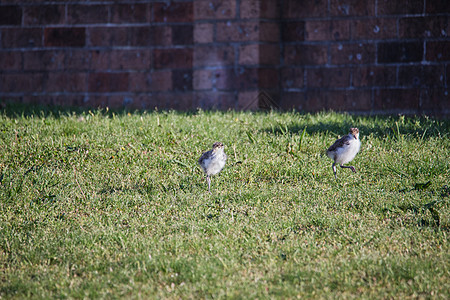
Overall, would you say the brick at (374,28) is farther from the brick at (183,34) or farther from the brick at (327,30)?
the brick at (183,34)

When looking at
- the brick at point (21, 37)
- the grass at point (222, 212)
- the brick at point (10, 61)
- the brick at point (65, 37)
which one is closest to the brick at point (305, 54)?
the grass at point (222, 212)

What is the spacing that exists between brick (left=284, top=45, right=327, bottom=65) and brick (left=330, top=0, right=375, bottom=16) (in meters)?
0.60

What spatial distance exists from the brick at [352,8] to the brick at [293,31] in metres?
0.53

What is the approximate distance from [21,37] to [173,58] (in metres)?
2.76

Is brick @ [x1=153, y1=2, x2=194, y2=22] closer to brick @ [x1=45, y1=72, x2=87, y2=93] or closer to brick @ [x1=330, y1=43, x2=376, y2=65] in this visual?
brick @ [x1=45, y1=72, x2=87, y2=93]

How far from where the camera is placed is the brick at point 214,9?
28.8ft

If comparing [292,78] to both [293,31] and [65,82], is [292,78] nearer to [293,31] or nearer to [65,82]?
[293,31]

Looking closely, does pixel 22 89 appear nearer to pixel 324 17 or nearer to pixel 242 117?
pixel 242 117

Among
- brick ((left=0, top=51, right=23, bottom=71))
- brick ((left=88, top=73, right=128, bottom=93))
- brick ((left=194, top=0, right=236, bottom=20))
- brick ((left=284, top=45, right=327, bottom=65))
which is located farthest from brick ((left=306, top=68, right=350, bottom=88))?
brick ((left=0, top=51, right=23, bottom=71))

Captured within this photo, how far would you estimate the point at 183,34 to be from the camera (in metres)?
9.27

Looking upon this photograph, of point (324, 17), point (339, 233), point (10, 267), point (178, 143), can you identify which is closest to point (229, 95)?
point (324, 17)

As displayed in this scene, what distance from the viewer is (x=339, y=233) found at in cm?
428

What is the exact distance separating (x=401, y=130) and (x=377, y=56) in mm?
2084

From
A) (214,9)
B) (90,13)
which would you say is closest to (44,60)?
(90,13)
